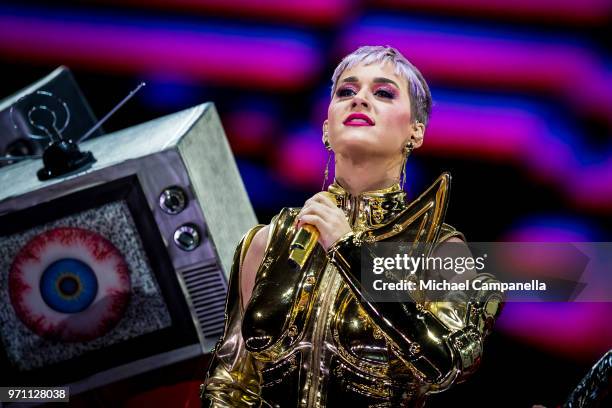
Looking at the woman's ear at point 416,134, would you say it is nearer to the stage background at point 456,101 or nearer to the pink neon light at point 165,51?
the stage background at point 456,101

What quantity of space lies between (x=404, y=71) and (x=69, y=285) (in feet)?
3.38

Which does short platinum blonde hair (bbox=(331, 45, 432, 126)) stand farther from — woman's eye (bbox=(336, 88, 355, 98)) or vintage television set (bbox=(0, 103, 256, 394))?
vintage television set (bbox=(0, 103, 256, 394))

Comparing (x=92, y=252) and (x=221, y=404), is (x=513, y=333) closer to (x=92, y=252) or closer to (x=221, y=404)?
(x=221, y=404)

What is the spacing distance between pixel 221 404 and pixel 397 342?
1.38ft

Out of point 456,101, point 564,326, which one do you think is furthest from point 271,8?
point 564,326

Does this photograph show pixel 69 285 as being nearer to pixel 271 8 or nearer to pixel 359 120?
pixel 359 120

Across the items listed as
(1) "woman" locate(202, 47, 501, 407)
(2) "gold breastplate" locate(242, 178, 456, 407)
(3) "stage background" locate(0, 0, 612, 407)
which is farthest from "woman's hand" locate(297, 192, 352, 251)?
(3) "stage background" locate(0, 0, 612, 407)

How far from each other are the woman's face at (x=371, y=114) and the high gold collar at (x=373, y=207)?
0.09 metres

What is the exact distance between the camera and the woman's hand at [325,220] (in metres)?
1.43

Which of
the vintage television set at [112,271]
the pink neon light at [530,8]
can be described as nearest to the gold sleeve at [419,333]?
the vintage television set at [112,271]

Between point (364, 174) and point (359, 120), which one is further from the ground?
point (359, 120)

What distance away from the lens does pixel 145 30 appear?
2646mm

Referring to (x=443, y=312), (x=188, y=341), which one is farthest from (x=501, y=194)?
(x=188, y=341)

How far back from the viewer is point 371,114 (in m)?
1.67
